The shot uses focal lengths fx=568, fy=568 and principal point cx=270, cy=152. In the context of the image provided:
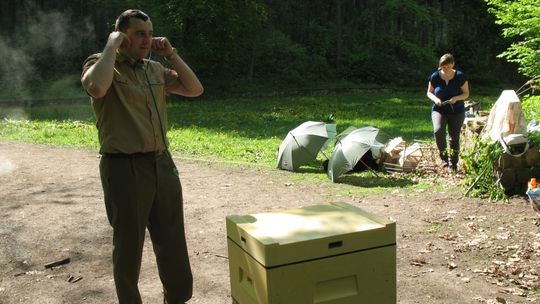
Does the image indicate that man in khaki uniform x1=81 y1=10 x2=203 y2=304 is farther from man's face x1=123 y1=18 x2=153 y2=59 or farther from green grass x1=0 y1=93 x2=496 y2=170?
green grass x1=0 y1=93 x2=496 y2=170

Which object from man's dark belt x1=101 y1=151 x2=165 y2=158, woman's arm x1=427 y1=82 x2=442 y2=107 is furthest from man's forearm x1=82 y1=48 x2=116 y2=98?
woman's arm x1=427 y1=82 x2=442 y2=107

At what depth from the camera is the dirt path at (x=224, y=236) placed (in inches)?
186

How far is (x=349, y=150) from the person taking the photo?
860 cm

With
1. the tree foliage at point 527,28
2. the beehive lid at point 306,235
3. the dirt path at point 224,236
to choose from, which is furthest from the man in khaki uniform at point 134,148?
the tree foliage at point 527,28

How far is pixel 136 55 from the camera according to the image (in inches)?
141

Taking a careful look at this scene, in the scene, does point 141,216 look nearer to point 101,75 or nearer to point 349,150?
point 101,75

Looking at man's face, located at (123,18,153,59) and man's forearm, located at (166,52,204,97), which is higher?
man's face, located at (123,18,153,59)

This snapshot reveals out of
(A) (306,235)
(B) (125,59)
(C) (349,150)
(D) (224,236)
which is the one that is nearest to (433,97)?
(C) (349,150)

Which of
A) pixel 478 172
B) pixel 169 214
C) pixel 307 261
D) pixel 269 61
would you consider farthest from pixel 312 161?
pixel 269 61

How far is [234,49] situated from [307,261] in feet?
82.8

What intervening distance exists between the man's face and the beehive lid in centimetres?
122

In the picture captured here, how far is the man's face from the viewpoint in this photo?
3.49m

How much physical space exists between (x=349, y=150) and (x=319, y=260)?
588cm

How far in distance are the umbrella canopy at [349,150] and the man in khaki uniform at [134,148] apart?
4963mm
